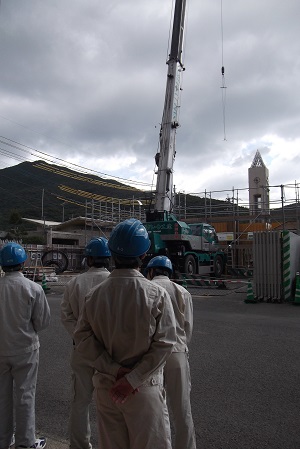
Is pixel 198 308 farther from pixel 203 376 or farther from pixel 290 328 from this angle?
pixel 203 376

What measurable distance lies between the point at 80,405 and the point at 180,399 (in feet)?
2.86

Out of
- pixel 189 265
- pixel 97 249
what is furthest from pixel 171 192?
pixel 97 249

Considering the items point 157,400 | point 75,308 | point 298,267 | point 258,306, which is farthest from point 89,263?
point 298,267

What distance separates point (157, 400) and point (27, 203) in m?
117

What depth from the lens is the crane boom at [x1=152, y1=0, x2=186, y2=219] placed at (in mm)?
20250

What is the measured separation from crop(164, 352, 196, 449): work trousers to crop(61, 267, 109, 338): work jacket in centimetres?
94

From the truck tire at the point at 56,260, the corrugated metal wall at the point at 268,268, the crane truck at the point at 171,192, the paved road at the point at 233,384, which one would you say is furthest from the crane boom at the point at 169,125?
the paved road at the point at 233,384

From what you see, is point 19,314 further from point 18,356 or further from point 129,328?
point 129,328


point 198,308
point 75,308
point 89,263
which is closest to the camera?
point 75,308

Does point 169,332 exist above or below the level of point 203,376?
above

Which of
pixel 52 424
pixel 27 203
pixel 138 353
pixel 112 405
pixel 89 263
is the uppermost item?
pixel 27 203

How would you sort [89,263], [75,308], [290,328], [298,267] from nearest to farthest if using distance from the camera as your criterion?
[75,308] → [89,263] → [290,328] → [298,267]

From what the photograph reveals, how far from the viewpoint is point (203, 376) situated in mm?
5652

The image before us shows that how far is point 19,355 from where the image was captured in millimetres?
3441
